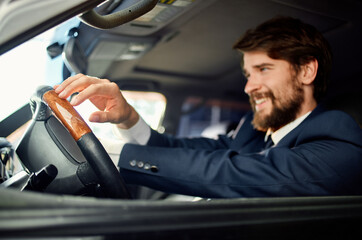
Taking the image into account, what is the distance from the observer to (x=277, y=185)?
1.09 metres

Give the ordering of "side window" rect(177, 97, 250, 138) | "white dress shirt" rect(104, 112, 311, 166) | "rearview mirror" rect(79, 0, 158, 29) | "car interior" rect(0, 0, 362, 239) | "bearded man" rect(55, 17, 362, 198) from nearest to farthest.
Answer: "car interior" rect(0, 0, 362, 239), "rearview mirror" rect(79, 0, 158, 29), "bearded man" rect(55, 17, 362, 198), "white dress shirt" rect(104, 112, 311, 166), "side window" rect(177, 97, 250, 138)

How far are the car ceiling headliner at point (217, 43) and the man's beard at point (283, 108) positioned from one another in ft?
1.36

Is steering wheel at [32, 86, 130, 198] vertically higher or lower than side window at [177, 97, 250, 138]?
higher

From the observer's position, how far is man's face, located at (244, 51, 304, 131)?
5.44 ft

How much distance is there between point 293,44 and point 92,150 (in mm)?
1244

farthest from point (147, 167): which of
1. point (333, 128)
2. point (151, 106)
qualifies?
point (151, 106)

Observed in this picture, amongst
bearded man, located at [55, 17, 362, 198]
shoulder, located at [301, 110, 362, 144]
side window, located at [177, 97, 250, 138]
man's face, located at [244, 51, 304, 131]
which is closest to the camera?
bearded man, located at [55, 17, 362, 198]

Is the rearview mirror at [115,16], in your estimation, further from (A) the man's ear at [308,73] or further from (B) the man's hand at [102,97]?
(A) the man's ear at [308,73]

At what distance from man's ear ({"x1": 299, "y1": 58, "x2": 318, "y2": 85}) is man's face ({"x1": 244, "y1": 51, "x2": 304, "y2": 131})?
1.6 inches

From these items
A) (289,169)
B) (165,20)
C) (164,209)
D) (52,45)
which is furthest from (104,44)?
(164,209)

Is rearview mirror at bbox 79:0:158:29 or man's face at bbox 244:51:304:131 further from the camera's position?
man's face at bbox 244:51:304:131

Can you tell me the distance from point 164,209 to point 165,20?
136 cm

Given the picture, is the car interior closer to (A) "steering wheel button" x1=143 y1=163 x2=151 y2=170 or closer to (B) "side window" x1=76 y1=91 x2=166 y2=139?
(A) "steering wheel button" x1=143 y1=163 x2=151 y2=170

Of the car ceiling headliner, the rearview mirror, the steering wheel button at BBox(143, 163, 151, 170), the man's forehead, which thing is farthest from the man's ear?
the rearview mirror
